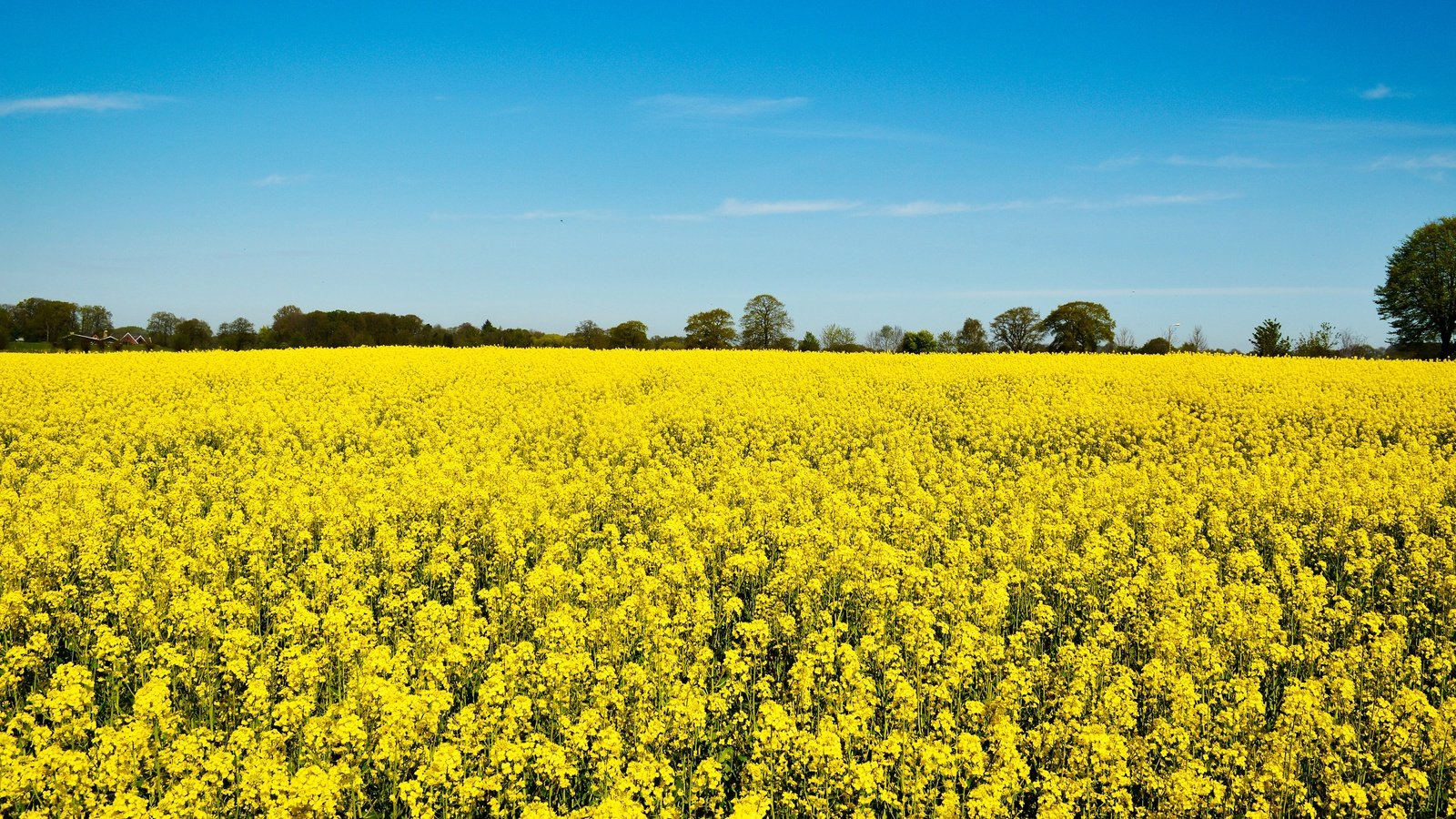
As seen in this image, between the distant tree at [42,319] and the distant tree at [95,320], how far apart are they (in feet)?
14.5

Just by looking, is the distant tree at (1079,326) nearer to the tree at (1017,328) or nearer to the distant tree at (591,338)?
the tree at (1017,328)

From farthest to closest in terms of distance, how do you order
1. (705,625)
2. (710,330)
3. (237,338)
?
(710,330) < (237,338) < (705,625)

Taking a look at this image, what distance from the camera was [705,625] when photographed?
734cm

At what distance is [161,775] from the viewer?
5.41 meters

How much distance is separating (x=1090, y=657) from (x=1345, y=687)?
1.78 metres

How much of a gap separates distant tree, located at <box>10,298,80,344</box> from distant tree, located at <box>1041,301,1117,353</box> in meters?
78.4

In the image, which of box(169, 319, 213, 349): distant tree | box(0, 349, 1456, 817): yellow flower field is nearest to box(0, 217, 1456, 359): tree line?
box(169, 319, 213, 349): distant tree

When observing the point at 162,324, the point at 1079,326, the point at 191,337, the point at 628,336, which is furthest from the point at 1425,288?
the point at 162,324

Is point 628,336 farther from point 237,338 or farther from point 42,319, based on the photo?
point 42,319

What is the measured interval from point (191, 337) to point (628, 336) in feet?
99.9

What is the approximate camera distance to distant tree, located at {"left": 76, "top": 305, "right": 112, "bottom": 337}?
231 feet

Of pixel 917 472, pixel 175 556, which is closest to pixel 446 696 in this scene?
pixel 175 556

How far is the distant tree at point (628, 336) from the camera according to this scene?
215ft

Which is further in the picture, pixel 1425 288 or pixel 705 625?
Answer: pixel 1425 288
